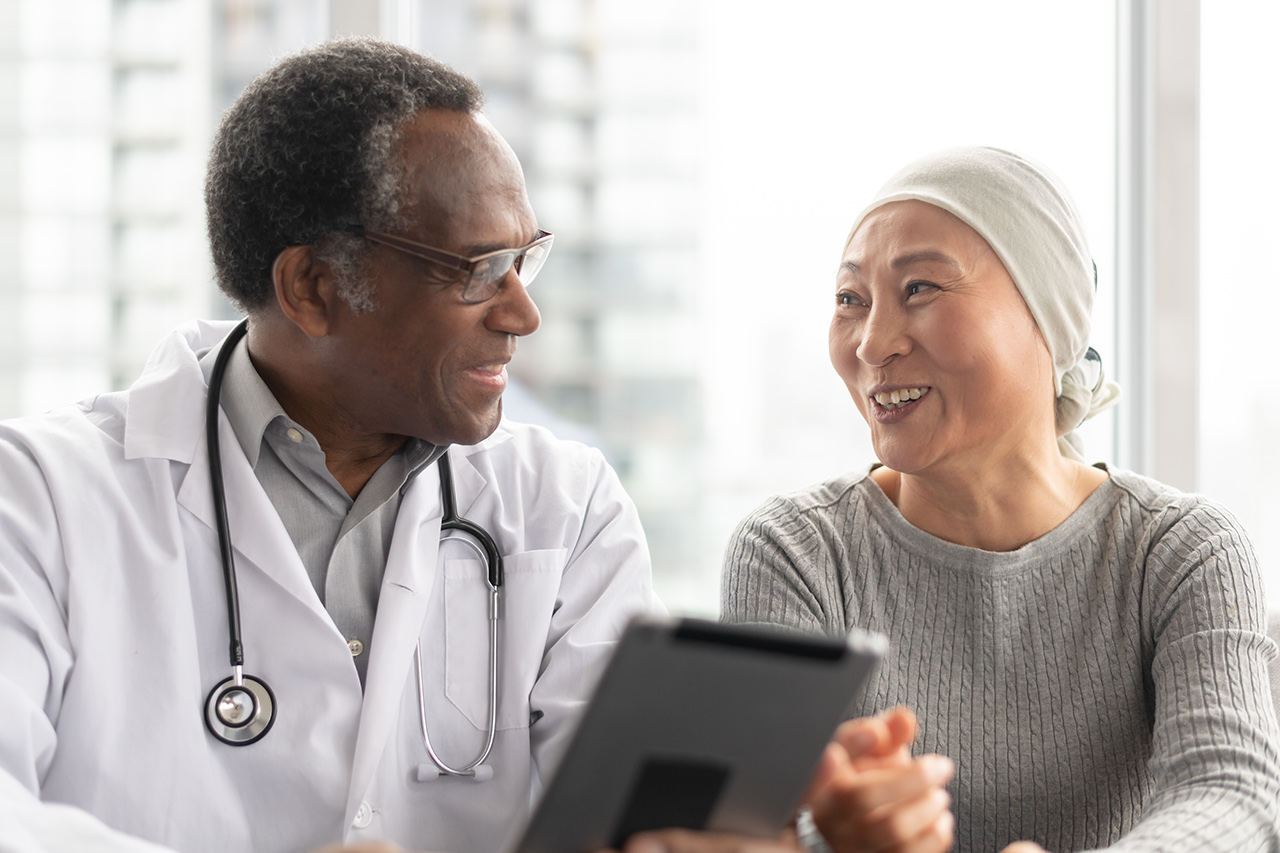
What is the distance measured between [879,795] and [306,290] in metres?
1.02

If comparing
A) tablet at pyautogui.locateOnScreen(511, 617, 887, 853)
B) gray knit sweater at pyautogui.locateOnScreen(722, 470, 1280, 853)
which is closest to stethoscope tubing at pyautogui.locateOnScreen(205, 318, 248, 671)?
tablet at pyautogui.locateOnScreen(511, 617, 887, 853)

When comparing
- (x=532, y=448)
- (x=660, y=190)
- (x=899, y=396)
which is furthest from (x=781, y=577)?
(x=660, y=190)

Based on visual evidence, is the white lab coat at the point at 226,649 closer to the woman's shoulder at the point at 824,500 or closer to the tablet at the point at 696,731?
the woman's shoulder at the point at 824,500

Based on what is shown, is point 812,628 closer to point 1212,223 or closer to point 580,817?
point 580,817

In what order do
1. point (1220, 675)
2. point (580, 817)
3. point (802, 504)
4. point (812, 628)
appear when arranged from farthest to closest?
point (802, 504) → point (812, 628) → point (1220, 675) → point (580, 817)

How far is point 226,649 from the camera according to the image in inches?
52.9

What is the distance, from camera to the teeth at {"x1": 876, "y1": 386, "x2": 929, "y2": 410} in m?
1.55

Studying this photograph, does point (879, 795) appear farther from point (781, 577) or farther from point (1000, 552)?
point (1000, 552)

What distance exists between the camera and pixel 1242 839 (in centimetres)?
122

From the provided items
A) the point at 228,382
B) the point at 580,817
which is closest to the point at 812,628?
the point at 580,817

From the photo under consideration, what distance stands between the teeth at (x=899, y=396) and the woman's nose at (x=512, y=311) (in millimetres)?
530

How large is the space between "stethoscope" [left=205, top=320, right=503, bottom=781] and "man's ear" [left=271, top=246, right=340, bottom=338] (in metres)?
0.15

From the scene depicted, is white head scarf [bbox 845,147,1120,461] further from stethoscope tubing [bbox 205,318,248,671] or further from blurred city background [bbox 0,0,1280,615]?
stethoscope tubing [bbox 205,318,248,671]

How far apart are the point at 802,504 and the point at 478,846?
0.70 m
